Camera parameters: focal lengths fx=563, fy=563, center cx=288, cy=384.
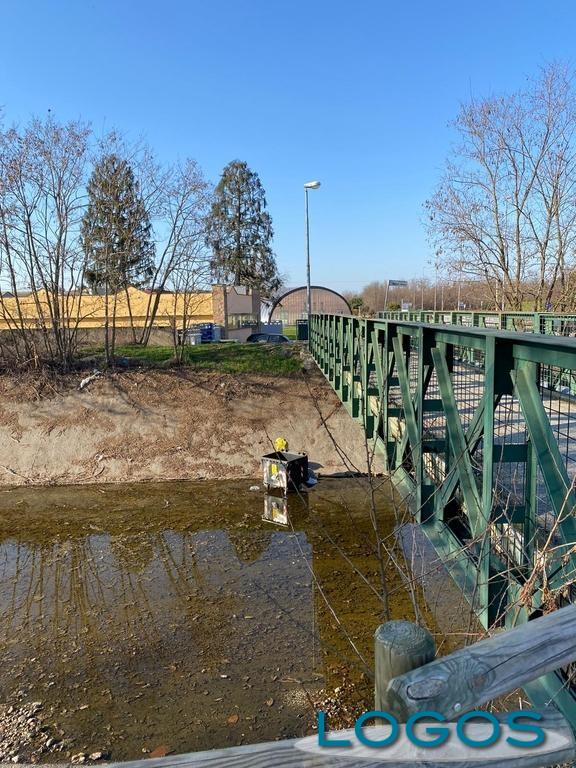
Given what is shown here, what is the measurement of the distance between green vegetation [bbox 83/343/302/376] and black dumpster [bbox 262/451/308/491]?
708cm

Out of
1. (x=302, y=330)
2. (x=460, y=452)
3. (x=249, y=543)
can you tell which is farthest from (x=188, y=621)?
(x=302, y=330)

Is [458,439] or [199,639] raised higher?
[458,439]

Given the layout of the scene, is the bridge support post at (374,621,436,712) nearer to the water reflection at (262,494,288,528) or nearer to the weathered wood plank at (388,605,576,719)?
the weathered wood plank at (388,605,576,719)

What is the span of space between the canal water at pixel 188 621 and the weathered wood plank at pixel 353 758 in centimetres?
181

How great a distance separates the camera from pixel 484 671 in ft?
4.62

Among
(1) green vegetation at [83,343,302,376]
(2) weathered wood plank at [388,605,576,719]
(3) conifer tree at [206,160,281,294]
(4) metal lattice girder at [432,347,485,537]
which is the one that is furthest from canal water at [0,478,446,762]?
(3) conifer tree at [206,160,281,294]

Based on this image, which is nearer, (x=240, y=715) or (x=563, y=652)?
(x=563, y=652)

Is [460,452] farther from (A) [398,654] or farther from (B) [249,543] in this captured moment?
(B) [249,543]

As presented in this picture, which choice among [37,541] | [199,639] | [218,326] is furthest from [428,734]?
[218,326]

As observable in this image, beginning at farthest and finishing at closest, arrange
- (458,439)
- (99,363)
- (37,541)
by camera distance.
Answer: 1. (99,363)
2. (37,541)
3. (458,439)

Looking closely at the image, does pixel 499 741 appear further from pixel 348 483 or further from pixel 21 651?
pixel 348 483

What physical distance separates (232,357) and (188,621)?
16.8 metres

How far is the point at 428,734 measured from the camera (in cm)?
136

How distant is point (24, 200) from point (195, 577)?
53.2 feet
